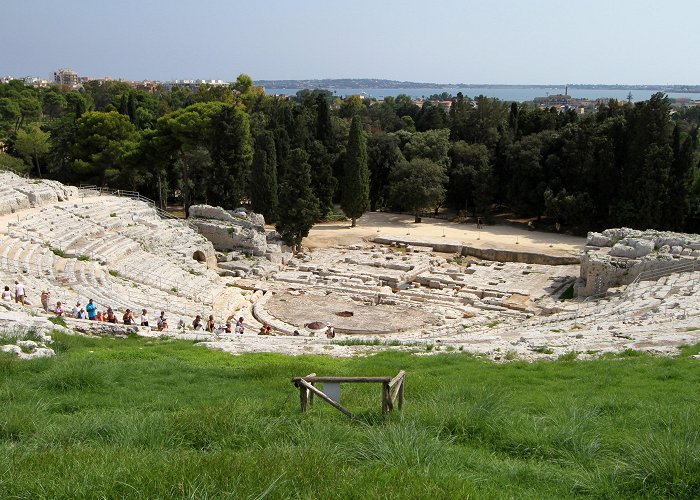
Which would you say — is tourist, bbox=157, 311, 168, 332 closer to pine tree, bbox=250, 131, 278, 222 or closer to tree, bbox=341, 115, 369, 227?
pine tree, bbox=250, 131, 278, 222

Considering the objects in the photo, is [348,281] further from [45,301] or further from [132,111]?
[132,111]

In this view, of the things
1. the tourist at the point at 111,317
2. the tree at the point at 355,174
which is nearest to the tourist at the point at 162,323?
the tourist at the point at 111,317

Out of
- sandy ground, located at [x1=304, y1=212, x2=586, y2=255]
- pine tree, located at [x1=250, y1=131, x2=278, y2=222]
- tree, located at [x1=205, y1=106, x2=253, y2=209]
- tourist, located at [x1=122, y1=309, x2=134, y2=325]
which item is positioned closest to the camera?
tourist, located at [x1=122, y1=309, x2=134, y2=325]

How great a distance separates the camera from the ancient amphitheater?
17.5m

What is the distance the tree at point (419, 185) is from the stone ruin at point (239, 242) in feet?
34.7

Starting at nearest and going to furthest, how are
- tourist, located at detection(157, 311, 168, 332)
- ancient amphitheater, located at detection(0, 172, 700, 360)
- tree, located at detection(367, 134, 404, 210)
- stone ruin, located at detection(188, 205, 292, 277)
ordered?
ancient amphitheater, located at detection(0, 172, 700, 360)
tourist, located at detection(157, 311, 168, 332)
stone ruin, located at detection(188, 205, 292, 277)
tree, located at detection(367, 134, 404, 210)

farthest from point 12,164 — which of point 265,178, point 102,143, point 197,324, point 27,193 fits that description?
point 197,324

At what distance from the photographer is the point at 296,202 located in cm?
3334

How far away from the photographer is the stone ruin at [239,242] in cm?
3095

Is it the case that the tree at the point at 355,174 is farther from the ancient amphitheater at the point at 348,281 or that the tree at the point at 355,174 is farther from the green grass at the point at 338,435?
the green grass at the point at 338,435

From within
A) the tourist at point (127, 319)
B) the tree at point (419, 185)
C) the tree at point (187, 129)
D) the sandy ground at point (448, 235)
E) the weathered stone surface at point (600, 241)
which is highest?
the tree at point (187, 129)

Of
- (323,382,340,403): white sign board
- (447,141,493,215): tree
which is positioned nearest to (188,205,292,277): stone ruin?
(447,141,493,215): tree

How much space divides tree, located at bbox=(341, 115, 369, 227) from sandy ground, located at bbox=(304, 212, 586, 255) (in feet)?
5.55

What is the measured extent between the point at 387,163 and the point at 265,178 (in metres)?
11.5
